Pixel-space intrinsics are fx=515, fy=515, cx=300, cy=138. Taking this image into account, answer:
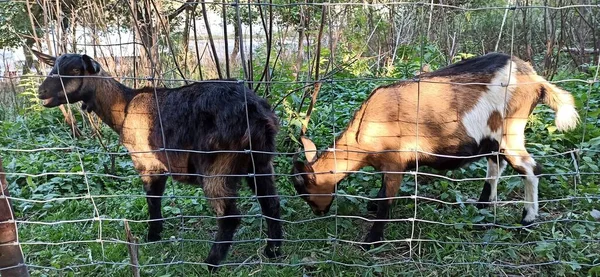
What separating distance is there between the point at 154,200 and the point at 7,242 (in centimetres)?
115

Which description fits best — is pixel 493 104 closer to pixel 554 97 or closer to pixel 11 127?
pixel 554 97

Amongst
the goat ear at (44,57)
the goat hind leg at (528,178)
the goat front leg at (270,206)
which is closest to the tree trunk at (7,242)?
the goat ear at (44,57)

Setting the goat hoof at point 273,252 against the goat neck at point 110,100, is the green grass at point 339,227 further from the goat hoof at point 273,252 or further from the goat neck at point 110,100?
the goat neck at point 110,100

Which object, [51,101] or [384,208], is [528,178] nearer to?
[384,208]

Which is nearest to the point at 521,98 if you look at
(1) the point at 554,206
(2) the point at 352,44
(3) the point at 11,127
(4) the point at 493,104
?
(4) the point at 493,104

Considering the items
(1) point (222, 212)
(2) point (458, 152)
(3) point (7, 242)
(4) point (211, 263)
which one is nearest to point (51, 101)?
(3) point (7, 242)

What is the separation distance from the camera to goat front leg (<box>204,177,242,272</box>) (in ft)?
10.9

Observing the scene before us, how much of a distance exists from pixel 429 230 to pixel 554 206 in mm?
1069

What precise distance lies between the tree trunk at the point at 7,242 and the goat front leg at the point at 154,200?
105 centimetres

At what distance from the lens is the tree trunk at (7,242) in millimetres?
2711

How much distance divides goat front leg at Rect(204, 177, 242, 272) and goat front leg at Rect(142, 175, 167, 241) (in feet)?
1.75

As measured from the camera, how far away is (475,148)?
143 inches

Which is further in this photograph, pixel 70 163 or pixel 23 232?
pixel 70 163

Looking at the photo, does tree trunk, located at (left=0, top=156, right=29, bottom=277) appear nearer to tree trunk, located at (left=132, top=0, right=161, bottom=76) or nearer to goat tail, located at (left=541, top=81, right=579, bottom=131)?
tree trunk, located at (left=132, top=0, right=161, bottom=76)
